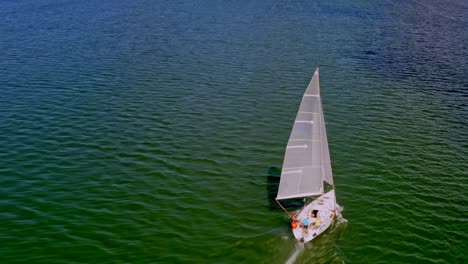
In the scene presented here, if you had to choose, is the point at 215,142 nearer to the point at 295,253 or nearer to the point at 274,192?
the point at 274,192

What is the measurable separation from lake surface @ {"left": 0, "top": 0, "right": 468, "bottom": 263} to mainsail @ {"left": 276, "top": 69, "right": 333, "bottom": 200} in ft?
8.62

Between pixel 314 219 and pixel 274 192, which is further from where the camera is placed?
pixel 274 192

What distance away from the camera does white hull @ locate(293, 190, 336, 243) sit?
3192 centimetres

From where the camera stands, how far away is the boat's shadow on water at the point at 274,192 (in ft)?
119

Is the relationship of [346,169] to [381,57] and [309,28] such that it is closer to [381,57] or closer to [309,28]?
[381,57]

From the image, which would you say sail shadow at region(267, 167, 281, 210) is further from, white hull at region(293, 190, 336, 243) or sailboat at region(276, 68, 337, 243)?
white hull at region(293, 190, 336, 243)

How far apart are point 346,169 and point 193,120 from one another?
19.3m

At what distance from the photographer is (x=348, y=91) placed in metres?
61.7

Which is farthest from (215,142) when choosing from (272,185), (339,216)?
(339,216)

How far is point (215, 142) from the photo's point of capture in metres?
47.3

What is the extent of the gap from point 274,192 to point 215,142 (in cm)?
1137

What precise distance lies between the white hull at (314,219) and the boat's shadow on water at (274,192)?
91.3 inches

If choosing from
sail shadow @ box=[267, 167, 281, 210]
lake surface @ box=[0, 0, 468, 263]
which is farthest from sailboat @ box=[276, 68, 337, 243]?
lake surface @ box=[0, 0, 468, 263]

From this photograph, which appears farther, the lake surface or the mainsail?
the mainsail
